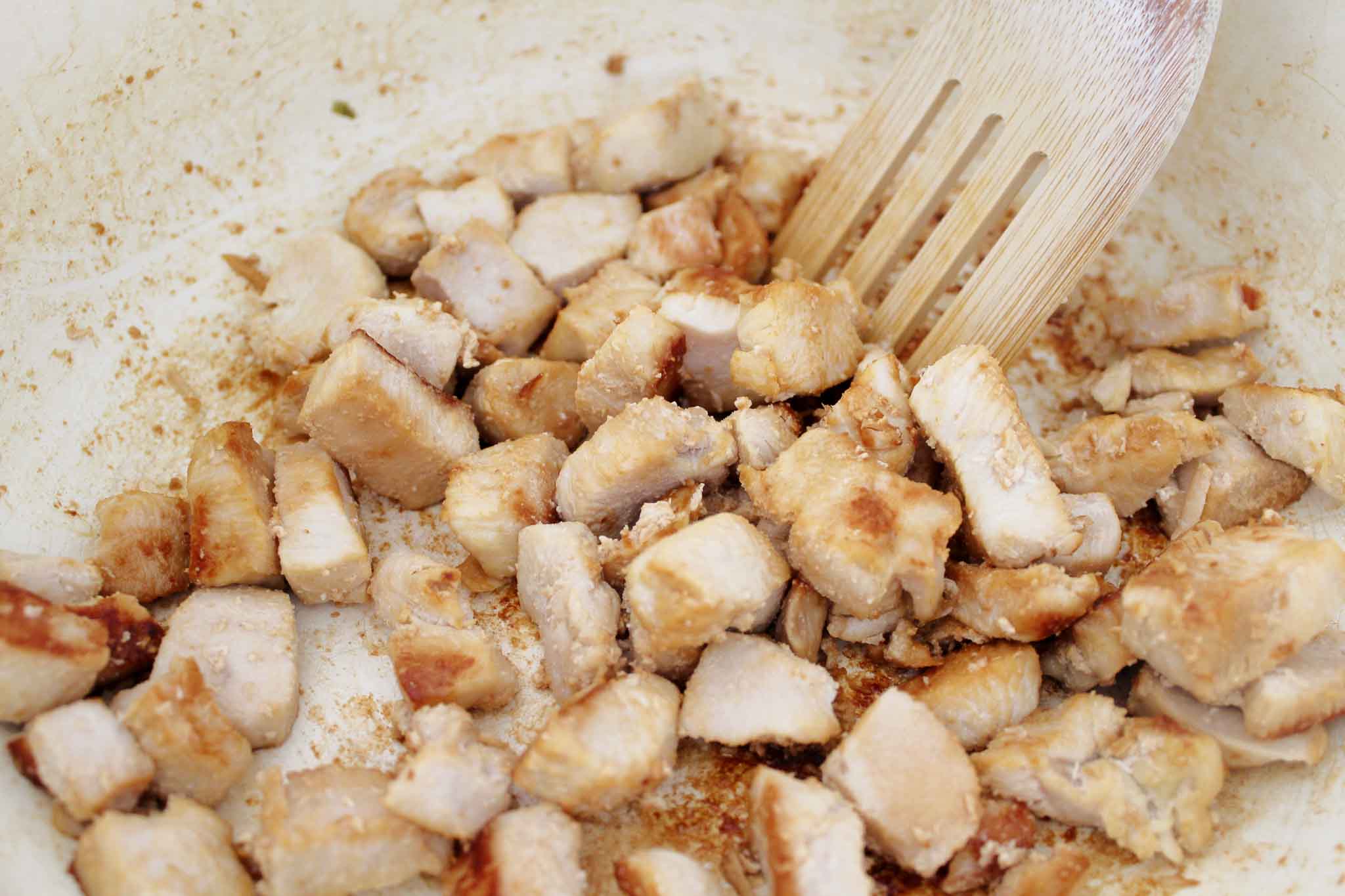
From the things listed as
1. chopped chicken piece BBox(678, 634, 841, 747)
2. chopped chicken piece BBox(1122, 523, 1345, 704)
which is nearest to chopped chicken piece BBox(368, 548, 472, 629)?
chopped chicken piece BBox(678, 634, 841, 747)

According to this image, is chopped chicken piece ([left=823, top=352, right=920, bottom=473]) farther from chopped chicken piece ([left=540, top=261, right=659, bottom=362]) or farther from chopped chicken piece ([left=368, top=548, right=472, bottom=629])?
chopped chicken piece ([left=368, top=548, right=472, bottom=629])

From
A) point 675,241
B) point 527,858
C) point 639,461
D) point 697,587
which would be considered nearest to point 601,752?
point 527,858

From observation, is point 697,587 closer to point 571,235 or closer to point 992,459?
point 992,459

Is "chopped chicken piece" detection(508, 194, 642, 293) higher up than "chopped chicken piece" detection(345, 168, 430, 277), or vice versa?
"chopped chicken piece" detection(508, 194, 642, 293)

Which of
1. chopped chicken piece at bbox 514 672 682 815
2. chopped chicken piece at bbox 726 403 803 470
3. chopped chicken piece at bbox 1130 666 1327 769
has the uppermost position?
chopped chicken piece at bbox 1130 666 1327 769

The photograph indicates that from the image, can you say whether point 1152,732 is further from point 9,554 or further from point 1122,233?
point 9,554

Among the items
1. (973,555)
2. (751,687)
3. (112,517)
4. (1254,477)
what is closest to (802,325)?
(973,555)
